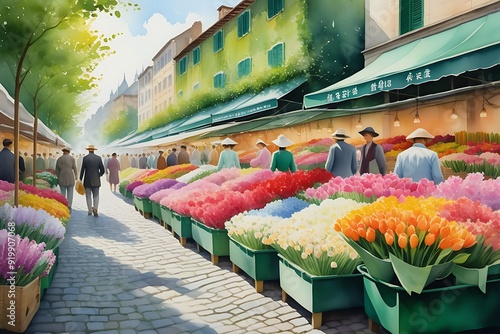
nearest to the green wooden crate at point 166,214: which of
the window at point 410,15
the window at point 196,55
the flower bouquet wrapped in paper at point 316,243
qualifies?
the flower bouquet wrapped in paper at point 316,243

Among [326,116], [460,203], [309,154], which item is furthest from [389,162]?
[460,203]

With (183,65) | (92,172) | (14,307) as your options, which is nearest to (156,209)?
(92,172)

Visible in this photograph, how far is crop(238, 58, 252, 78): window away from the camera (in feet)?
77.0

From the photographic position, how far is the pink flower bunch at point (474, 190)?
15.2ft

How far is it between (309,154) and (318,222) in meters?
8.85

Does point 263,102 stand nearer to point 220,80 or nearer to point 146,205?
point 146,205

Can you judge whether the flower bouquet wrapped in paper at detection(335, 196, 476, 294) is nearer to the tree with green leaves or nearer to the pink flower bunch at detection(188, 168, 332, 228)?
the pink flower bunch at detection(188, 168, 332, 228)

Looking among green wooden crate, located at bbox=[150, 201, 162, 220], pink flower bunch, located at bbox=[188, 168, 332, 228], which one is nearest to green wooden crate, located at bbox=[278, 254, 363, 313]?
pink flower bunch, located at bbox=[188, 168, 332, 228]

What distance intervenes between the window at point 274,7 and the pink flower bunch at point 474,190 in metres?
16.6

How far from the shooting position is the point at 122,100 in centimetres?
9781

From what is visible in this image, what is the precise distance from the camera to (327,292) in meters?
4.18

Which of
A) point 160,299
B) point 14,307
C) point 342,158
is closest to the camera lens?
point 14,307

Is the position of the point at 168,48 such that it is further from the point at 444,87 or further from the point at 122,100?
the point at 122,100

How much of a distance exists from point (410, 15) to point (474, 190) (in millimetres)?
10242
